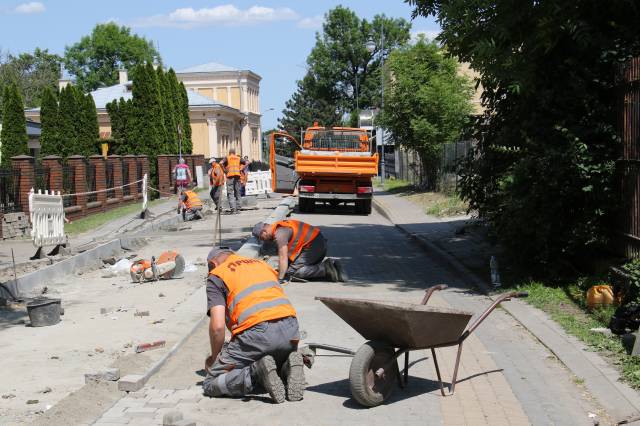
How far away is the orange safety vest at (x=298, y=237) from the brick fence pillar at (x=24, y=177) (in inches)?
525

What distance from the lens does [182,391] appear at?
6879 mm

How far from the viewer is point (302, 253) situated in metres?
12.6

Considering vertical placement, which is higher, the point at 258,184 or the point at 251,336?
the point at 251,336

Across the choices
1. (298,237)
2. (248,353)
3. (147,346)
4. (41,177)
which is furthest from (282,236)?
(41,177)

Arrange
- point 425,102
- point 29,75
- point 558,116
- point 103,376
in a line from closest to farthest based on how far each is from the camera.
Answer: point 103,376, point 558,116, point 425,102, point 29,75

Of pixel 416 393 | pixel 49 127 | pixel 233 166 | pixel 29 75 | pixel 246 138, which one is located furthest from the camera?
pixel 246 138

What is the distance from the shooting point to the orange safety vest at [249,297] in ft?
21.5

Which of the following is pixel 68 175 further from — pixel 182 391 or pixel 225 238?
pixel 182 391

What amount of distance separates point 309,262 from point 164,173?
1098 inches

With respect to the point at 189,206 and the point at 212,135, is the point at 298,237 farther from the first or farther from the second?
the point at 212,135

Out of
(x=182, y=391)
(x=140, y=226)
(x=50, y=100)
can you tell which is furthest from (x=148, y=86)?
(x=182, y=391)

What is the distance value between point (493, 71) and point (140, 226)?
560 inches

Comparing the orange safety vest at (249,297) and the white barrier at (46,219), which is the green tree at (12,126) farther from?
the orange safety vest at (249,297)

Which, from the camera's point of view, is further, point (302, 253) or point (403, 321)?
point (302, 253)
